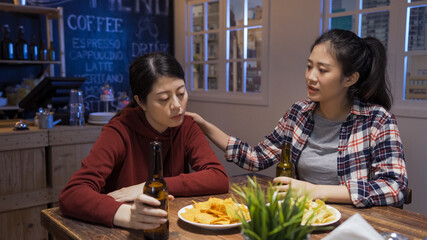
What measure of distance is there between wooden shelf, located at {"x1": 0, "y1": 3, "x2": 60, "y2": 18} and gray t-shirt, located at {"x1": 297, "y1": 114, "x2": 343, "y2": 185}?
283 cm

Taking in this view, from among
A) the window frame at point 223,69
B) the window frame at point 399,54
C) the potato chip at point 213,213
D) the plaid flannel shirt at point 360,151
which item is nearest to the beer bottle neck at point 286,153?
the plaid flannel shirt at point 360,151

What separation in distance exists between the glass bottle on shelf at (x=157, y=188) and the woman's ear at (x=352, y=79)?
1048 mm

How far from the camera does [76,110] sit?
303 cm

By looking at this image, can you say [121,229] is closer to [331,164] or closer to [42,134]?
[331,164]

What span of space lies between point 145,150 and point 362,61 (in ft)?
3.41

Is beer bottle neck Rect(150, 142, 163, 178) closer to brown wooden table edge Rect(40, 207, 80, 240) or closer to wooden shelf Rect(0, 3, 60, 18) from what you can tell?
brown wooden table edge Rect(40, 207, 80, 240)

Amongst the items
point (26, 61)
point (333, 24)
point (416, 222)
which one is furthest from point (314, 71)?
point (26, 61)

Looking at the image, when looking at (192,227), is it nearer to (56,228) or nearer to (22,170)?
(56,228)

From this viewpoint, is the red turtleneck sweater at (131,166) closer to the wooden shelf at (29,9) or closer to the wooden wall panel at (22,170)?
the wooden wall panel at (22,170)

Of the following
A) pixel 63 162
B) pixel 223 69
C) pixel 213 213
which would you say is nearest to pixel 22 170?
pixel 63 162

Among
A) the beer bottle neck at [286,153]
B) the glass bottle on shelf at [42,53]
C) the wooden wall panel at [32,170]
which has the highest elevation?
the glass bottle on shelf at [42,53]

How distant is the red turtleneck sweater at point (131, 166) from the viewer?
3.90 ft

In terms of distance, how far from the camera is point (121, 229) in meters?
1.11

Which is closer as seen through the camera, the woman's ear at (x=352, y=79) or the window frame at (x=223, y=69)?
the woman's ear at (x=352, y=79)
